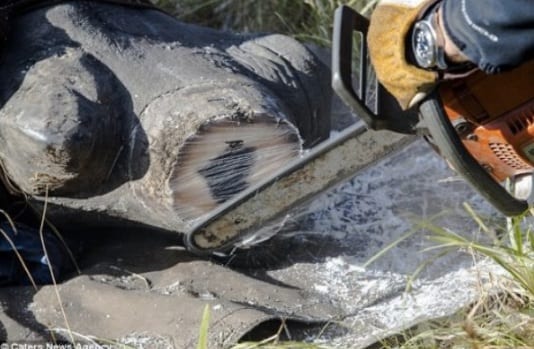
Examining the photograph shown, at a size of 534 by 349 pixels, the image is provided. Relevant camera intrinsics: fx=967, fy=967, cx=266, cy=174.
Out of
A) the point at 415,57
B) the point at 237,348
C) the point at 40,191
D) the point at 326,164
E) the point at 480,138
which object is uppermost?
the point at 415,57

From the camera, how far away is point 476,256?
2102 millimetres

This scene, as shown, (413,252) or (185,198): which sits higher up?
(185,198)

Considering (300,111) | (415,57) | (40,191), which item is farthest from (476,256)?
(40,191)

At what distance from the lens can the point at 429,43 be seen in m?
1.46

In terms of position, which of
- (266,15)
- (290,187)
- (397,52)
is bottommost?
(290,187)

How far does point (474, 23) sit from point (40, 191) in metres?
1.07

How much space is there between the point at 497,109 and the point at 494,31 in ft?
0.80

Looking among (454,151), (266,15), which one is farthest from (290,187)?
(266,15)

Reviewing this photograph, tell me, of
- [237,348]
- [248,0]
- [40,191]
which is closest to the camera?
[237,348]

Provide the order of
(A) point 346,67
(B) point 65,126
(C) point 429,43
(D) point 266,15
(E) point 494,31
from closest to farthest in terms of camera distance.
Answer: (E) point 494,31
(C) point 429,43
(A) point 346,67
(B) point 65,126
(D) point 266,15

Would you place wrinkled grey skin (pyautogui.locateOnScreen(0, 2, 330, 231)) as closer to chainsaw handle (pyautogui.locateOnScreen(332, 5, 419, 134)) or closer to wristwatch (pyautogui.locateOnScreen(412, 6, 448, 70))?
chainsaw handle (pyautogui.locateOnScreen(332, 5, 419, 134))

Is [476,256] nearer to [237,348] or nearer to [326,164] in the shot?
[326,164]

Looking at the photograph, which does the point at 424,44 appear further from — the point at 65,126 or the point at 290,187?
the point at 65,126

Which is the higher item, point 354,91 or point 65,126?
point 354,91
